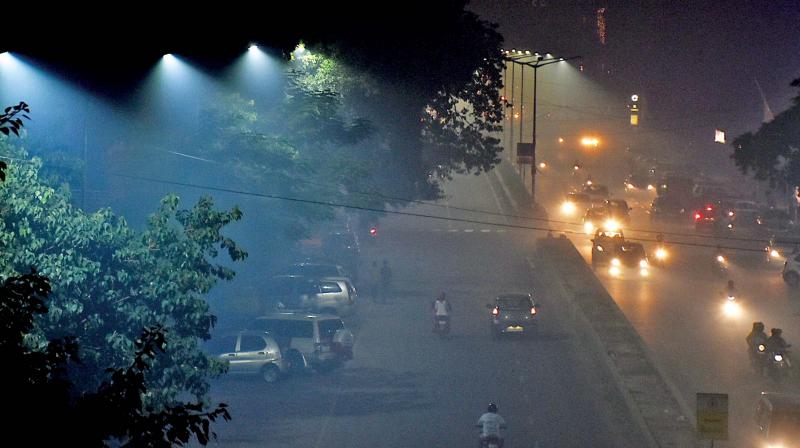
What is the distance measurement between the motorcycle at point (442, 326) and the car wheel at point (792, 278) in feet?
56.5


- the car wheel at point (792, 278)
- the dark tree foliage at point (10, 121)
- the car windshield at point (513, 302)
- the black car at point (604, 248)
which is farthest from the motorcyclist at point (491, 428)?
the black car at point (604, 248)

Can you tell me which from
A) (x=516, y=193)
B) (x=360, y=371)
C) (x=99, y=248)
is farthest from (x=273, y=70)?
(x=516, y=193)

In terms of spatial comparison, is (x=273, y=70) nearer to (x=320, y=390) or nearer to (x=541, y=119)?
(x=320, y=390)

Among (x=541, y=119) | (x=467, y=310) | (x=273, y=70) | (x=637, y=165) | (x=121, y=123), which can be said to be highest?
(x=541, y=119)

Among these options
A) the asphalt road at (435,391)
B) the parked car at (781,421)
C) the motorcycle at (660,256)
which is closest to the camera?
the parked car at (781,421)

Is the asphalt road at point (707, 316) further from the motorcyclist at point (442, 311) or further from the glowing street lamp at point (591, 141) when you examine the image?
the glowing street lamp at point (591, 141)

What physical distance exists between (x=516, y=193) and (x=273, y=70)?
36.1 meters

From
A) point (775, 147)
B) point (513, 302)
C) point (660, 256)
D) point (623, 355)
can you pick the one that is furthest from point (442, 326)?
point (775, 147)

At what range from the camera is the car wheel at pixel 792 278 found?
46.4 meters

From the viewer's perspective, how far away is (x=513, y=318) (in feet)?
118

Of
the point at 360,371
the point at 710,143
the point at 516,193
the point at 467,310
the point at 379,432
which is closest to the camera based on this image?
the point at 379,432

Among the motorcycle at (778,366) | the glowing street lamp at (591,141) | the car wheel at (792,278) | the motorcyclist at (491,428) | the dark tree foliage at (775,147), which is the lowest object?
the motorcyclist at (491,428)

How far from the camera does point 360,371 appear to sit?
31594 mm

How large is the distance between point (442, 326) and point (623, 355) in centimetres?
688
